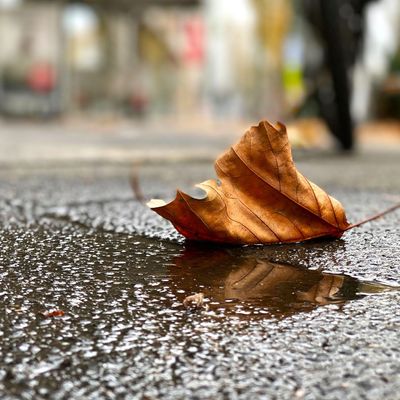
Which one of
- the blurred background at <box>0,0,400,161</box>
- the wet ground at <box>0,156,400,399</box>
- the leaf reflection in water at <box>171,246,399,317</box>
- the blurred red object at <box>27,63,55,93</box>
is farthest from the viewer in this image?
the blurred red object at <box>27,63,55,93</box>

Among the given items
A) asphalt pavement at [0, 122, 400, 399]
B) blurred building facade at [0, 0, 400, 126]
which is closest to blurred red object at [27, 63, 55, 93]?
blurred building facade at [0, 0, 400, 126]

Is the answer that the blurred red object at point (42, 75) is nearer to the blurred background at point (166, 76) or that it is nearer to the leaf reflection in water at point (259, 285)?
the blurred background at point (166, 76)

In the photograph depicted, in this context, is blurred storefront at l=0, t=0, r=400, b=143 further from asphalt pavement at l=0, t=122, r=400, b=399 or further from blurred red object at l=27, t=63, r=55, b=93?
asphalt pavement at l=0, t=122, r=400, b=399

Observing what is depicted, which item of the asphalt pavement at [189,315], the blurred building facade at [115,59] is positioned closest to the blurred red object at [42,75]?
the blurred building facade at [115,59]

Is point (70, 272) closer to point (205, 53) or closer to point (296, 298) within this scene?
point (296, 298)

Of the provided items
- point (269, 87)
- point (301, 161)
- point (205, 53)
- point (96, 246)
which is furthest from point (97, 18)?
point (96, 246)
